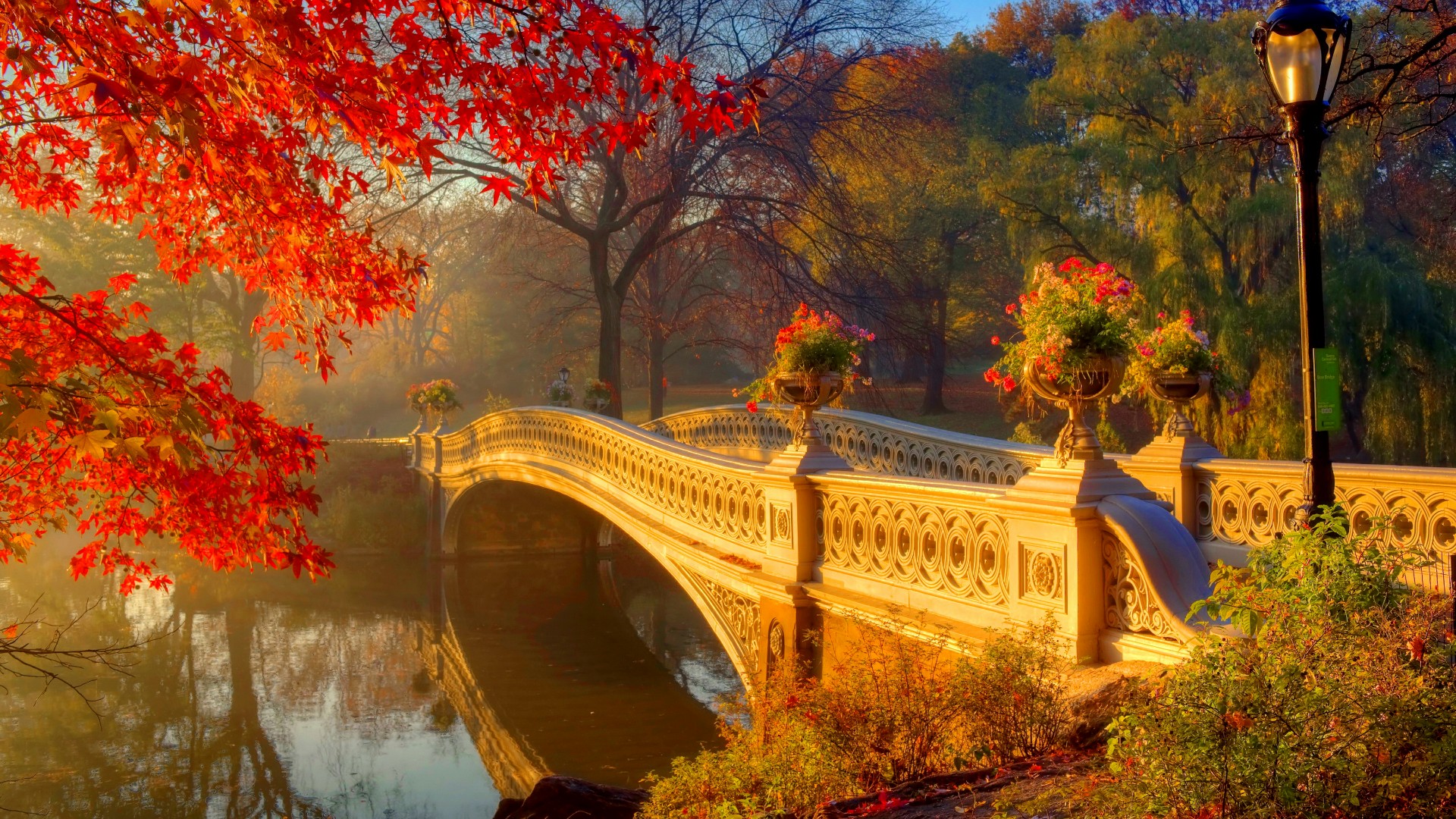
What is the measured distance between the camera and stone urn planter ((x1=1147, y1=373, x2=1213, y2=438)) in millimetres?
9289

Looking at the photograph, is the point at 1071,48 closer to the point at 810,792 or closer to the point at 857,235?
A: the point at 857,235

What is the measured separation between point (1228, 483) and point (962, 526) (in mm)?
3391

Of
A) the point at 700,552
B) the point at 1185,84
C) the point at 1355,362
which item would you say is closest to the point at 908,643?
the point at 700,552

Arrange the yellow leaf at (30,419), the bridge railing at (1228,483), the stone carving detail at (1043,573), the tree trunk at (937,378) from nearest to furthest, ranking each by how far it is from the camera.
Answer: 1. the yellow leaf at (30,419)
2. the stone carving detail at (1043,573)
3. the bridge railing at (1228,483)
4. the tree trunk at (937,378)

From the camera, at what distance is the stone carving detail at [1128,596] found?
5.18m

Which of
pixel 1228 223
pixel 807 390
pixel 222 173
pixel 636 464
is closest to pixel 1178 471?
pixel 807 390

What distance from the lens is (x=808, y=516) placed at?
841cm

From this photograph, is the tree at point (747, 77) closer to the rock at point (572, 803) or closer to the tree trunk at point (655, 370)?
the tree trunk at point (655, 370)

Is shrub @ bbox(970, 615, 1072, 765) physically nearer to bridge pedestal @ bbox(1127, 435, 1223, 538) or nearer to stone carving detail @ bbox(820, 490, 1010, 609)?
stone carving detail @ bbox(820, 490, 1010, 609)

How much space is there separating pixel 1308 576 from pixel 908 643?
3.24 m

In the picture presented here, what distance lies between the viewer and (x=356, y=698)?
1534 centimetres

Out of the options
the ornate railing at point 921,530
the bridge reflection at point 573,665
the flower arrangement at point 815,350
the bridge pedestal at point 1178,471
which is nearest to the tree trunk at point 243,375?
the bridge reflection at point 573,665

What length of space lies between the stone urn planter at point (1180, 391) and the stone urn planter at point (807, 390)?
9.29 feet

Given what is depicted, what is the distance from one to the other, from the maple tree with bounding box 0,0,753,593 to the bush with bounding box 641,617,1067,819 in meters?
2.18
